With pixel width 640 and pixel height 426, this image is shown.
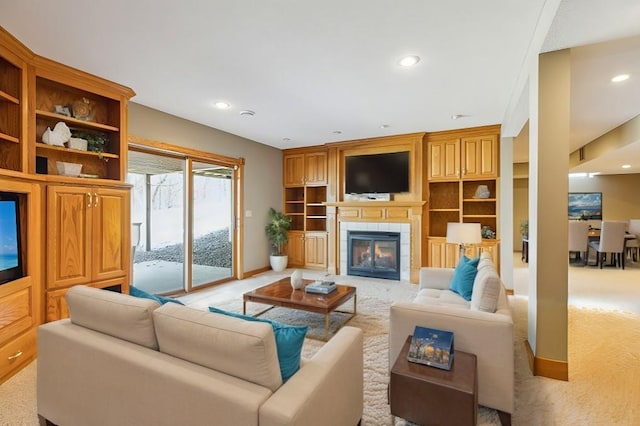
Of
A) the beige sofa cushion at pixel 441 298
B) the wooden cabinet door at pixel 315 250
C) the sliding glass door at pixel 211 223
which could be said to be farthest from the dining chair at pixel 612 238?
the sliding glass door at pixel 211 223

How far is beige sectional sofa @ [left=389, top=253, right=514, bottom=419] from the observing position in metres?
1.81

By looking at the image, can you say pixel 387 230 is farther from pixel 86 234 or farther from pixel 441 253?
pixel 86 234

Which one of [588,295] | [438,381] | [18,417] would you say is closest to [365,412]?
[438,381]

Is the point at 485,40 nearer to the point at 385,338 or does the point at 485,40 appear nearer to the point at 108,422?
the point at 385,338

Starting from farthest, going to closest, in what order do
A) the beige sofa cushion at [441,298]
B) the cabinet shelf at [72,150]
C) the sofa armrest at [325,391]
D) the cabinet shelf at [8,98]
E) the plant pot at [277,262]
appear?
the plant pot at [277,262] < the cabinet shelf at [72,150] < the beige sofa cushion at [441,298] < the cabinet shelf at [8,98] < the sofa armrest at [325,391]

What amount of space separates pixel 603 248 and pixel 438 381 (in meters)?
7.26

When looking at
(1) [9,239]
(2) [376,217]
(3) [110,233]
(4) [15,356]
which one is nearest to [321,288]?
(3) [110,233]

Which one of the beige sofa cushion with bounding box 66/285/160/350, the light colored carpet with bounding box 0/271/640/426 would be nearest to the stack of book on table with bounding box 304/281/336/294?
the light colored carpet with bounding box 0/271/640/426

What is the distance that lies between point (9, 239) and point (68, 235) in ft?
1.63

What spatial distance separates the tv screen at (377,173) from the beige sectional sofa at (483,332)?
3593mm

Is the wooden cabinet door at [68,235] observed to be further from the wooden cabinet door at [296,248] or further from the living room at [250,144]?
the wooden cabinet door at [296,248]

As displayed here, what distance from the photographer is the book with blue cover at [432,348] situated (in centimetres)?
170

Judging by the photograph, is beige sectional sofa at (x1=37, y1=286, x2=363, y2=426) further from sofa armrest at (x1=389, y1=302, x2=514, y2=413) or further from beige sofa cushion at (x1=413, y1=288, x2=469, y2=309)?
beige sofa cushion at (x1=413, y1=288, x2=469, y2=309)

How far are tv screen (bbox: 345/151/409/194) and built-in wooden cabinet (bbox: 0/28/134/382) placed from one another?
151 inches
